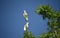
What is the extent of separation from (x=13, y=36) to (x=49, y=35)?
897 millimetres

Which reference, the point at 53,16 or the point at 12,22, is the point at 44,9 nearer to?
the point at 53,16

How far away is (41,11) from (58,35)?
0.28 meters

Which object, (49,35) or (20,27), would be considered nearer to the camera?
(49,35)

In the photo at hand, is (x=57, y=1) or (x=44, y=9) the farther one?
(x=57, y=1)

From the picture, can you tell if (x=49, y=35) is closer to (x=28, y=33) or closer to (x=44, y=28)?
(x=28, y=33)

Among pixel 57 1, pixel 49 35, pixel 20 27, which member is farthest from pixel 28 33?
pixel 57 1

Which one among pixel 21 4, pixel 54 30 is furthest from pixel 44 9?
pixel 21 4

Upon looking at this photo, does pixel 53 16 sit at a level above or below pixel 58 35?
above

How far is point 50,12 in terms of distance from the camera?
1178 mm

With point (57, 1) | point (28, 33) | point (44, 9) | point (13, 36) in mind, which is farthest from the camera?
point (57, 1)

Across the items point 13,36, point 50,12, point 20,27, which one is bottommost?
point 13,36

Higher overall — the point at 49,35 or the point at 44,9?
the point at 44,9

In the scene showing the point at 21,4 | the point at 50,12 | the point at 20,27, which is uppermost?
the point at 21,4

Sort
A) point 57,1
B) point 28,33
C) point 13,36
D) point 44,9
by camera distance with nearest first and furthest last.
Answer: point 44,9 → point 28,33 → point 13,36 → point 57,1
